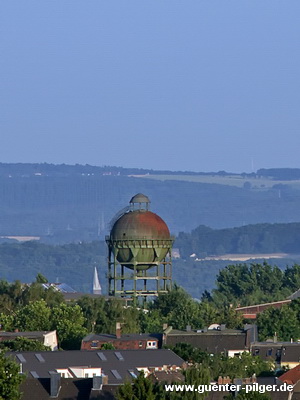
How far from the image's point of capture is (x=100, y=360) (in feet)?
323

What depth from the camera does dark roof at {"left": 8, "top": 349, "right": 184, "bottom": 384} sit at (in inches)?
3775

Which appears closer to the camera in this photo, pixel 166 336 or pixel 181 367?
pixel 181 367

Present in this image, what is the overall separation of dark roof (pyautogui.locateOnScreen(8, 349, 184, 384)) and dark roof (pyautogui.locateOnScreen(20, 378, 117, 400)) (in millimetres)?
10574

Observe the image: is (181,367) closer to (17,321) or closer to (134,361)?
(134,361)

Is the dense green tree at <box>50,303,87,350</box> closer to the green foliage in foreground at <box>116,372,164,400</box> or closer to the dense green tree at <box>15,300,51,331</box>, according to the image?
the dense green tree at <box>15,300,51,331</box>

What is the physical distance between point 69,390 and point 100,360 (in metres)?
16.7

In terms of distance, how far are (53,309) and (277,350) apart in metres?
16.5

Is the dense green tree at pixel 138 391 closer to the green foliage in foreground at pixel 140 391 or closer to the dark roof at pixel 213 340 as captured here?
the green foliage in foreground at pixel 140 391

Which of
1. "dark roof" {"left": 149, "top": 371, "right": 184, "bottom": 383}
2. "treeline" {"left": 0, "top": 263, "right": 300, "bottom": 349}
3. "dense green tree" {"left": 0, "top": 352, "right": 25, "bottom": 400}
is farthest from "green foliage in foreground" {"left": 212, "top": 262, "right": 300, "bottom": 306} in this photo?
"dense green tree" {"left": 0, "top": 352, "right": 25, "bottom": 400}

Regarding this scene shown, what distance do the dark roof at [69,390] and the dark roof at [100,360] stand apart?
10574 millimetres

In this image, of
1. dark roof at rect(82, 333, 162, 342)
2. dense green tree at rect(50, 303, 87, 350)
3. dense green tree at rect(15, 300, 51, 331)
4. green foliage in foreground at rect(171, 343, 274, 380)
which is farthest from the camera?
dense green tree at rect(15, 300, 51, 331)

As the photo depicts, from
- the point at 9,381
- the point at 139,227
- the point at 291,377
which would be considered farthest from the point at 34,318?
the point at 9,381

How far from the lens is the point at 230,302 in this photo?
6506 inches

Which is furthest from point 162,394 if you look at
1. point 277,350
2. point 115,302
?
point 115,302
